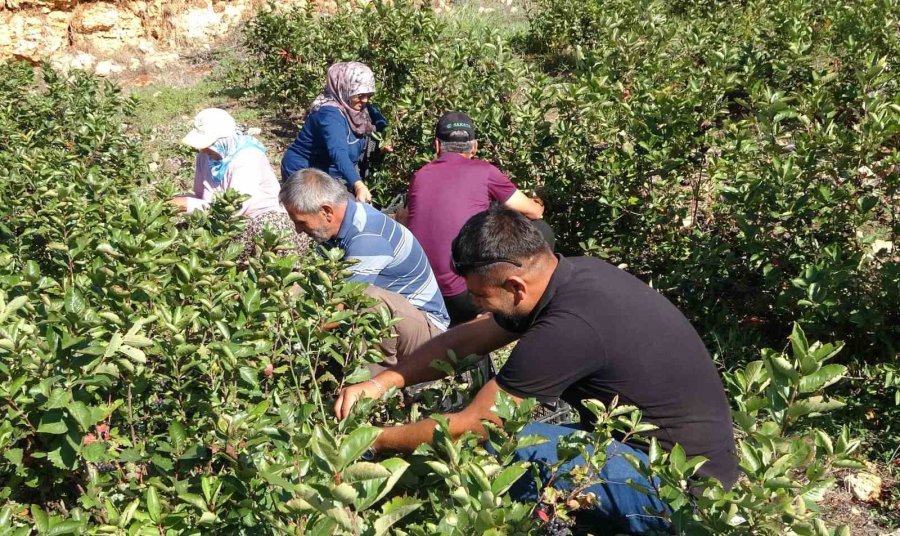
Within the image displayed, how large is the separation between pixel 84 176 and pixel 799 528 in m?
3.35

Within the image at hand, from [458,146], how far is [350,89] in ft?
3.93

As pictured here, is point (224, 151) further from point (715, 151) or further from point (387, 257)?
point (715, 151)

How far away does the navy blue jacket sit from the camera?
16.8ft

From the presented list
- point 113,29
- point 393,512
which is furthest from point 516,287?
point 113,29

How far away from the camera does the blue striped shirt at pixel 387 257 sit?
344 centimetres

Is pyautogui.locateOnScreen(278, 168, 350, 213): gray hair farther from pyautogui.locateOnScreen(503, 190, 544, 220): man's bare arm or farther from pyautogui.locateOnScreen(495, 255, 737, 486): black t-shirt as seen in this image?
pyautogui.locateOnScreen(495, 255, 737, 486): black t-shirt

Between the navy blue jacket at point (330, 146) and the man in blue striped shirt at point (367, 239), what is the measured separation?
1617 millimetres

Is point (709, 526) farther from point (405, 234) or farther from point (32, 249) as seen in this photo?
point (32, 249)

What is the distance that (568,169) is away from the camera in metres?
4.42

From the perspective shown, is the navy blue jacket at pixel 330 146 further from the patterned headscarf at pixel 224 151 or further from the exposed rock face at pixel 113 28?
the exposed rock face at pixel 113 28

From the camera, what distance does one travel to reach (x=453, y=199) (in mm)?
4137

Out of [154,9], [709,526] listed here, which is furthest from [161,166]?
[154,9]

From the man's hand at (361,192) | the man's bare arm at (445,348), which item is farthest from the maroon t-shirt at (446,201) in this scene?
the man's bare arm at (445,348)

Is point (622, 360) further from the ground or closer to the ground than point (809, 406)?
closer to the ground
